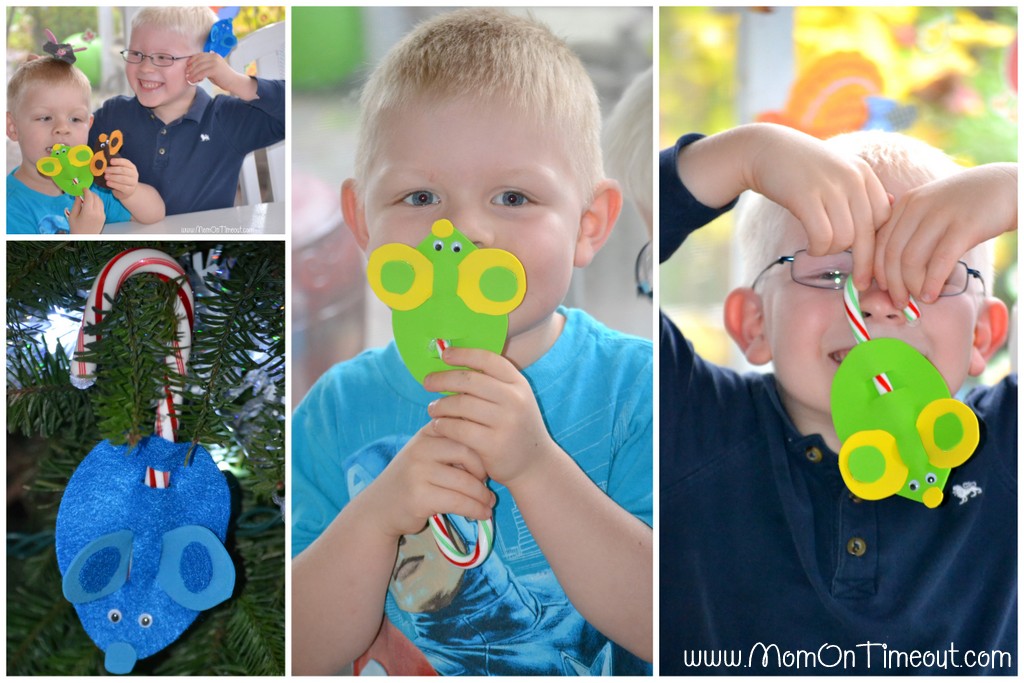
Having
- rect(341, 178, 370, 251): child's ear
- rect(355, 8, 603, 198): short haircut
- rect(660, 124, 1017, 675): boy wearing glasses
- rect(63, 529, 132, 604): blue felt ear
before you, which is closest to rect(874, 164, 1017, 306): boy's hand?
rect(660, 124, 1017, 675): boy wearing glasses

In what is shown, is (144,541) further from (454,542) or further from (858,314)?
(858,314)

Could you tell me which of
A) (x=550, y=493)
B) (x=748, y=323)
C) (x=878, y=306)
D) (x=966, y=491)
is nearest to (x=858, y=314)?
(x=878, y=306)

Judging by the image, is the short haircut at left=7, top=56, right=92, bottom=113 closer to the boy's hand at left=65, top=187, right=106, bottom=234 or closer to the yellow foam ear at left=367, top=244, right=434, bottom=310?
the boy's hand at left=65, top=187, right=106, bottom=234

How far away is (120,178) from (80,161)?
5 cm

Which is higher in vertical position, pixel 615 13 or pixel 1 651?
pixel 615 13

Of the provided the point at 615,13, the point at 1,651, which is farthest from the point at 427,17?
the point at 1,651

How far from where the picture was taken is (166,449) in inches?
48.8

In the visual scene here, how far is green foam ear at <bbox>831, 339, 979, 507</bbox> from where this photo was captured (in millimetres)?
1205

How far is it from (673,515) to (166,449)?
2.05ft

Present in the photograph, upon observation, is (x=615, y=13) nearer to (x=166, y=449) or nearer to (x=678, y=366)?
(x=678, y=366)

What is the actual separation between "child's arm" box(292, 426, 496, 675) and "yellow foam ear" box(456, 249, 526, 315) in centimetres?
17

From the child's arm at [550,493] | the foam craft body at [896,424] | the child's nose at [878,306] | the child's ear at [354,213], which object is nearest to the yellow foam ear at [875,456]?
the foam craft body at [896,424]

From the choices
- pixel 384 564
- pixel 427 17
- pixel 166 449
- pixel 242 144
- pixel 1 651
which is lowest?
pixel 1 651

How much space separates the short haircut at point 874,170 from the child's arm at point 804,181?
0.08ft
